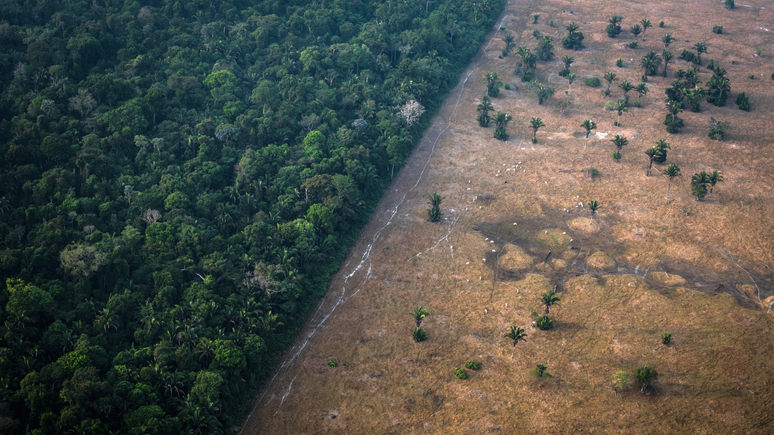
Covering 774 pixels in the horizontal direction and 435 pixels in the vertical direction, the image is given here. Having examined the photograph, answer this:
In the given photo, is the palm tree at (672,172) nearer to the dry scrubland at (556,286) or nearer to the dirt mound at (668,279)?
the dry scrubland at (556,286)

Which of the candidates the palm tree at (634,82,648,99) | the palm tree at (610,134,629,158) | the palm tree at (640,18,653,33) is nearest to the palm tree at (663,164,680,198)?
the palm tree at (610,134,629,158)

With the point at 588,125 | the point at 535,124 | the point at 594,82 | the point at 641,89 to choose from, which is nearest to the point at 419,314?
the point at 535,124

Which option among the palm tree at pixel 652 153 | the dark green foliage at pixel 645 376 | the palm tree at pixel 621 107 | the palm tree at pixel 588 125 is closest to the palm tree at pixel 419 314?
the dark green foliage at pixel 645 376

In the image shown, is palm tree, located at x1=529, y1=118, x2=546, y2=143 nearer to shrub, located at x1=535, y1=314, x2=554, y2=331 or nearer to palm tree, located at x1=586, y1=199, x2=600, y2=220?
palm tree, located at x1=586, y1=199, x2=600, y2=220

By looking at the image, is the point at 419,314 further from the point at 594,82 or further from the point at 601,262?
the point at 594,82

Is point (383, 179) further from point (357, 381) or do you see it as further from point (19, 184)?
point (19, 184)
